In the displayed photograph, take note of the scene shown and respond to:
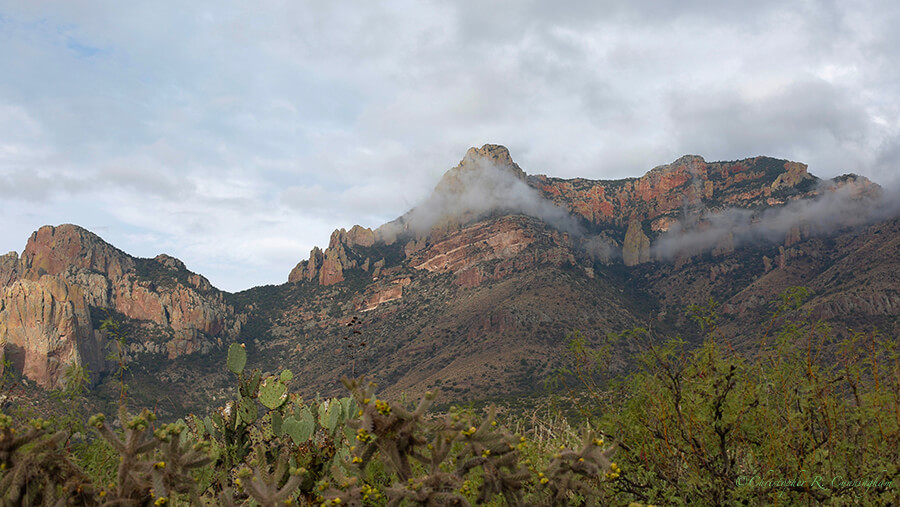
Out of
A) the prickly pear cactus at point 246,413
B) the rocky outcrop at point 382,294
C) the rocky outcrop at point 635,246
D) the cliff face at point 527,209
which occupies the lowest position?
the prickly pear cactus at point 246,413

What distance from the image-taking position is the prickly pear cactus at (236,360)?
719cm

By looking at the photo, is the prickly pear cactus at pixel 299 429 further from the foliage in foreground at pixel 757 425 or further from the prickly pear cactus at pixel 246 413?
the foliage in foreground at pixel 757 425

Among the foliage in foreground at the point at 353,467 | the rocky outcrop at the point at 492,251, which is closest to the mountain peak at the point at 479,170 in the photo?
the rocky outcrop at the point at 492,251

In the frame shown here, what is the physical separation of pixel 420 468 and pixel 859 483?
3552mm

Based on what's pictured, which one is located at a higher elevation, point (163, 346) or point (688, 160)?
point (688, 160)

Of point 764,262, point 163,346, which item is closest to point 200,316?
point 163,346

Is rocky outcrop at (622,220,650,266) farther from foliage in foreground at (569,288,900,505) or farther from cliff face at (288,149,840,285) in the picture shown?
foliage in foreground at (569,288,900,505)

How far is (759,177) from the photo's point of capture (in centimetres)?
17762

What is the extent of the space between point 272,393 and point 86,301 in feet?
451

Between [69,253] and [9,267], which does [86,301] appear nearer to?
[69,253]

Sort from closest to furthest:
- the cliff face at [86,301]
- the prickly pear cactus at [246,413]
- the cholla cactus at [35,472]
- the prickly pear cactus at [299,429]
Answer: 1. the cholla cactus at [35,472]
2. the prickly pear cactus at [299,429]
3. the prickly pear cactus at [246,413]
4. the cliff face at [86,301]

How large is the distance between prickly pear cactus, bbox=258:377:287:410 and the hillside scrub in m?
0.02

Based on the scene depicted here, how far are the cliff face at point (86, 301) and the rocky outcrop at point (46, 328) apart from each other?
0.16 metres

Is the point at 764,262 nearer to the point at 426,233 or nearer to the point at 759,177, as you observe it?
the point at 759,177
